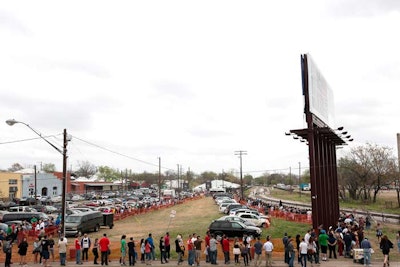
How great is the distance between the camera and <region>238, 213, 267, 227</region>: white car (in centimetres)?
3400

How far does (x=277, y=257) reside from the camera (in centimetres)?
2188

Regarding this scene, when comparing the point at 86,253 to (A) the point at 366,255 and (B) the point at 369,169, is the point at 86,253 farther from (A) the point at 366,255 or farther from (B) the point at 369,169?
(B) the point at 369,169

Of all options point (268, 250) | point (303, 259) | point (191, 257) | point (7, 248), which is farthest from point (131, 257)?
point (303, 259)

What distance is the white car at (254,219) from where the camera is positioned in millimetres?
34000

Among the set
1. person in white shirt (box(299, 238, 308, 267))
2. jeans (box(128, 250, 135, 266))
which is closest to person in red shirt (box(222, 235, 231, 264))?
person in white shirt (box(299, 238, 308, 267))

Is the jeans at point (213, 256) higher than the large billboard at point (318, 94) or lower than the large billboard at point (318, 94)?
lower

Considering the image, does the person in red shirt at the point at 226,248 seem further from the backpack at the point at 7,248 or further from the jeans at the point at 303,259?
the backpack at the point at 7,248

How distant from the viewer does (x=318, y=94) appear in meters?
31.4

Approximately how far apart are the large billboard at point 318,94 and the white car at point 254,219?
9.53 meters

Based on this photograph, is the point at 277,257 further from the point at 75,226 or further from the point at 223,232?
the point at 75,226

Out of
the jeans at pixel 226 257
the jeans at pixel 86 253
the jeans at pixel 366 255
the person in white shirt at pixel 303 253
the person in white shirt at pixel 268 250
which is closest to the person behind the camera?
the person in white shirt at pixel 303 253

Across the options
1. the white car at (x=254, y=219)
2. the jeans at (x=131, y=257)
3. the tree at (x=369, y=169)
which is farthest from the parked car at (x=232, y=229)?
the tree at (x=369, y=169)

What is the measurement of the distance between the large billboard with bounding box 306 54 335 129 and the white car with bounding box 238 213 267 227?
9533 millimetres

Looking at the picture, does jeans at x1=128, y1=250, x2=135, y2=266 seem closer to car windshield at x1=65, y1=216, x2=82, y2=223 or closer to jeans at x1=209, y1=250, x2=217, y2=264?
jeans at x1=209, y1=250, x2=217, y2=264
